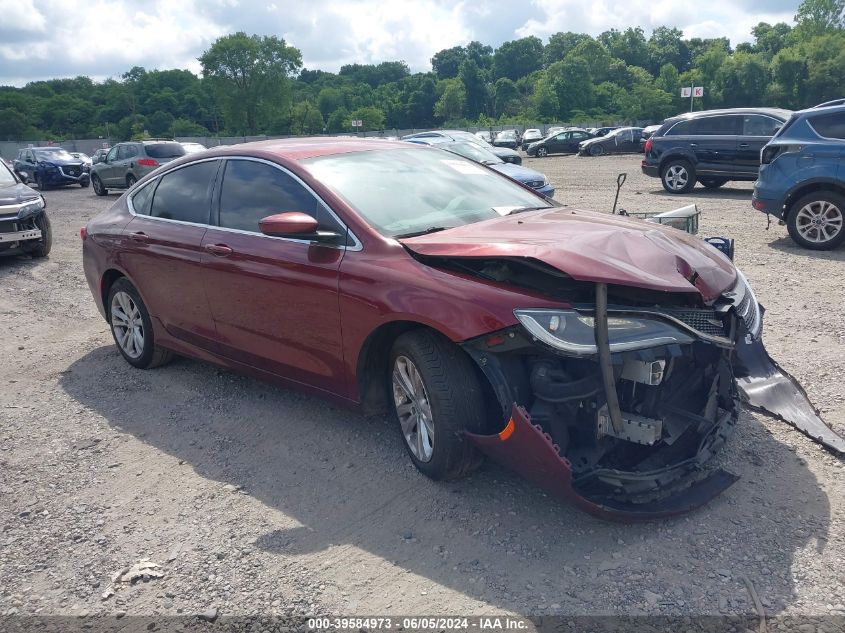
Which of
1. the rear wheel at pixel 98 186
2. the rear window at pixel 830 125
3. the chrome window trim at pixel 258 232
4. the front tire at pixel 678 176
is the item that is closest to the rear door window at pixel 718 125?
the front tire at pixel 678 176

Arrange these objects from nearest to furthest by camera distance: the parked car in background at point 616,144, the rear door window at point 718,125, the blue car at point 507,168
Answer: the blue car at point 507,168
the rear door window at point 718,125
the parked car in background at point 616,144

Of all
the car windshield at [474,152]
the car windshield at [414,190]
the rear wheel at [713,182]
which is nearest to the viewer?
the car windshield at [414,190]

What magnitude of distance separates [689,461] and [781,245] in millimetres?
7387

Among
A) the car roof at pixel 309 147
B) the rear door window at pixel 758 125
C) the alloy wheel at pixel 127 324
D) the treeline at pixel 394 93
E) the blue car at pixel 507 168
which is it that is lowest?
the alloy wheel at pixel 127 324

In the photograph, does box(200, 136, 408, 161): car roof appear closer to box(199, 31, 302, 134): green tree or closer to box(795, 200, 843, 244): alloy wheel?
box(795, 200, 843, 244): alloy wheel

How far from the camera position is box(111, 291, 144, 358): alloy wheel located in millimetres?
5785

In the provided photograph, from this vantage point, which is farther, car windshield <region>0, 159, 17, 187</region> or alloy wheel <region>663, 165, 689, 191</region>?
alloy wheel <region>663, 165, 689, 191</region>

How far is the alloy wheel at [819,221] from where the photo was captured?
8891 millimetres

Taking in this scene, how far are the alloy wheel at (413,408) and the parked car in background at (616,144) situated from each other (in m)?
35.9

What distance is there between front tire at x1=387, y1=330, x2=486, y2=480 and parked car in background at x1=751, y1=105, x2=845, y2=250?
7.26m

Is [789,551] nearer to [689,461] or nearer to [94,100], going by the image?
[689,461]

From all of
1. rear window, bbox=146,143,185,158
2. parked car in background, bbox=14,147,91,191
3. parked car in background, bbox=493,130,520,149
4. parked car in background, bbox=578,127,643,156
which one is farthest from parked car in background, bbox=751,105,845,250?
parked car in background, bbox=493,130,520,149

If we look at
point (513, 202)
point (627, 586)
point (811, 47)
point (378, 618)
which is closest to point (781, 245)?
point (513, 202)

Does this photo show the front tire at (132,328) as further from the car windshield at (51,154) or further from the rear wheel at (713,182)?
the car windshield at (51,154)
